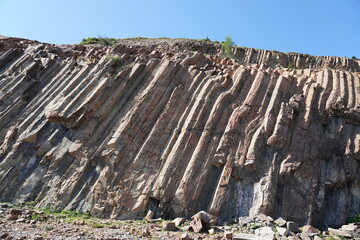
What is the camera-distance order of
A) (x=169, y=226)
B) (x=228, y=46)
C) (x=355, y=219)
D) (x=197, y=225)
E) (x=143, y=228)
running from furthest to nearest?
(x=228, y=46)
(x=355, y=219)
(x=197, y=225)
(x=169, y=226)
(x=143, y=228)

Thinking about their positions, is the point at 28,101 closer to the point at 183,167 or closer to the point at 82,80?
the point at 82,80

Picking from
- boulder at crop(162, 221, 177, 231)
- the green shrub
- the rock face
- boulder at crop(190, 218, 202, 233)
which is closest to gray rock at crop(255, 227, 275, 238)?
the rock face

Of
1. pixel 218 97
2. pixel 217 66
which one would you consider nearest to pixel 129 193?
pixel 218 97

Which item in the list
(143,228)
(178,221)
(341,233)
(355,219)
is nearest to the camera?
(143,228)

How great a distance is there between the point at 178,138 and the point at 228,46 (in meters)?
16.6

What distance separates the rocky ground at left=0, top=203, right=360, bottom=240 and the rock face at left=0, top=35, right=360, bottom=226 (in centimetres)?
77

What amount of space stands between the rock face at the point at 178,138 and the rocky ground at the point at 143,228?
77 cm

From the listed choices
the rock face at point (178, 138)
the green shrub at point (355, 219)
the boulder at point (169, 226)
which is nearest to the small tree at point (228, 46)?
the rock face at point (178, 138)

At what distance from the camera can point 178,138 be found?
1430 centimetres

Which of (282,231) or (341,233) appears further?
(341,233)

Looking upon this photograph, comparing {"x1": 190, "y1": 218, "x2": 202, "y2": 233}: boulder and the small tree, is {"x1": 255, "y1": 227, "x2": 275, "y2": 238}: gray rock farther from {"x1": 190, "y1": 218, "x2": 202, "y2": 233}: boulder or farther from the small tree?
the small tree

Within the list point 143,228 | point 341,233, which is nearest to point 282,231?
point 341,233

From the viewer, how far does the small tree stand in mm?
27462

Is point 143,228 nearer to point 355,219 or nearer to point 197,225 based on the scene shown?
point 197,225
